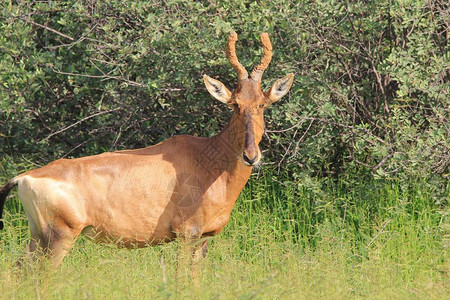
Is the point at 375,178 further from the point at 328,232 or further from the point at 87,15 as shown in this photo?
the point at 87,15

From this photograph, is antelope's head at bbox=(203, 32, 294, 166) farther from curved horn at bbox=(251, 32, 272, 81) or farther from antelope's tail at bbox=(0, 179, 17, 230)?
antelope's tail at bbox=(0, 179, 17, 230)

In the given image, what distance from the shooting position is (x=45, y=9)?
9.19 m

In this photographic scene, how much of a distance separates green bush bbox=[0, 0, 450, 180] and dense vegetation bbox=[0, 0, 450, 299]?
0.02 metres

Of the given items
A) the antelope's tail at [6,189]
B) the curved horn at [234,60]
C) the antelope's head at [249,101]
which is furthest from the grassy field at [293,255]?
the curved horn at [234,60]

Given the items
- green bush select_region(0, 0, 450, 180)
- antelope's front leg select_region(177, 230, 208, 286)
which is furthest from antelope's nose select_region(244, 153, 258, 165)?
green bush select_region(0, 0, 450, 180)

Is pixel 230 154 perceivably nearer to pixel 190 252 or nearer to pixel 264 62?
pixel 264 62

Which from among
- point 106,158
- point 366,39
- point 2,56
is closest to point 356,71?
point 366,39

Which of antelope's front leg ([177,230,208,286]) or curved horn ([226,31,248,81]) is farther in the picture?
curved horn ([226,31,248,81])

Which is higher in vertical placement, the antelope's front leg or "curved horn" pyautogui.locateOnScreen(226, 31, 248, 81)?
"curved horn" pyautogui.locateOnScreen(226, 31, 248, 81)

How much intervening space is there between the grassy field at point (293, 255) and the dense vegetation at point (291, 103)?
39mm

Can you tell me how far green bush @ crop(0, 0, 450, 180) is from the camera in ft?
26.9

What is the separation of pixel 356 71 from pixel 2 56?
164 inches

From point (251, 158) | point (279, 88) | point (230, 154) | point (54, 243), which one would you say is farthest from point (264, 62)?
point (54, 243)

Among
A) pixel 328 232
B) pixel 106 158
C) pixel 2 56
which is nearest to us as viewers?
pixel 106 158
